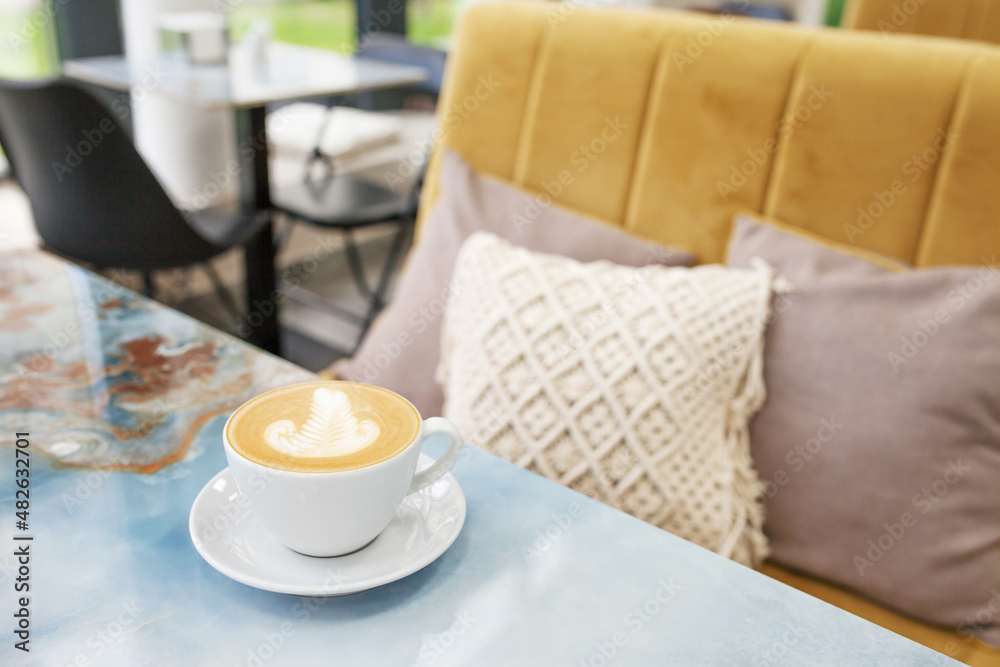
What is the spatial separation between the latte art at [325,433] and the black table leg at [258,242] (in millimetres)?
1635

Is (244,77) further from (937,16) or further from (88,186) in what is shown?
(937,16)

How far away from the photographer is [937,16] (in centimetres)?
216

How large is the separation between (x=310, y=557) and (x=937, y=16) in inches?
91.3

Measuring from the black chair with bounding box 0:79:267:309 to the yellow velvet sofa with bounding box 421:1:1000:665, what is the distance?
0.73 metres

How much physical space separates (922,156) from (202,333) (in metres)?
0.98

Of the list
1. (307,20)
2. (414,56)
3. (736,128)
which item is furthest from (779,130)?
(307,20)

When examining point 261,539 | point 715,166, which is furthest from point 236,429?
point 715,166

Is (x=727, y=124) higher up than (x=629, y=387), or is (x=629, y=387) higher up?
(x=727, y=124)

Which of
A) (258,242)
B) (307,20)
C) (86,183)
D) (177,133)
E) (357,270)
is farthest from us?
(307,20)

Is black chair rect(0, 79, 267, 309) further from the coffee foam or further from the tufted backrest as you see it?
the coffee foam

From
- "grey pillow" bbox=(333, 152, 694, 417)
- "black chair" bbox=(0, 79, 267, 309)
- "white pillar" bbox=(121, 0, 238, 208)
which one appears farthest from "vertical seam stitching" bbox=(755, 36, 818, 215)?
"white pillar" bbox=(121, 0, 238, 208)

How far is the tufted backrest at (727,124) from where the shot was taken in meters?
1.09

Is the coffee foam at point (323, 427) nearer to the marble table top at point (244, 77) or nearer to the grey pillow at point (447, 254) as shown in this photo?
the grey pillow at point (447, 254)

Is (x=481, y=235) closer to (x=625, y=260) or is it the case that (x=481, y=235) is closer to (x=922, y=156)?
(x=625, y=260)
